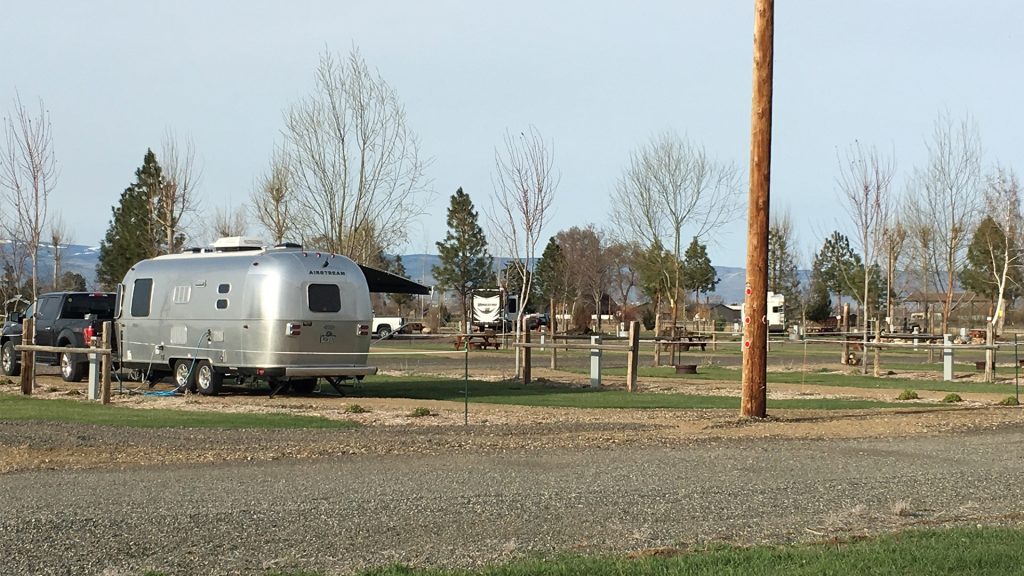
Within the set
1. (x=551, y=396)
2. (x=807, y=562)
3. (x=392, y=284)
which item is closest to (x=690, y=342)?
(x=392, y=284)

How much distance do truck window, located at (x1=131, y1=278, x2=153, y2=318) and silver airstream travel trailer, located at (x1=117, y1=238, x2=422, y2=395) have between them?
188 millimetres

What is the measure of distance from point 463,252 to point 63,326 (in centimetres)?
5261

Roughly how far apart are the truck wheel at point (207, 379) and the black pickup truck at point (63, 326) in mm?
4760

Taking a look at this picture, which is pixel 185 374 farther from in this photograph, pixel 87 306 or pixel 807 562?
pixel 807 562

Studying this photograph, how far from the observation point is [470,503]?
30.1 feet

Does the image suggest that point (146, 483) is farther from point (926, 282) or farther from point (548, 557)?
point (926, 282)

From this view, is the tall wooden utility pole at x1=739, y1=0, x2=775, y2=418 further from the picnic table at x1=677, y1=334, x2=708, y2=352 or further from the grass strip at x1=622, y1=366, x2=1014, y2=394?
the picnic table at x1=677, y1=334, x2=708, y2=352

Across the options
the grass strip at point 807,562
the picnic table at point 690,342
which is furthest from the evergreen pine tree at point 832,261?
the grass strip at point 807,562

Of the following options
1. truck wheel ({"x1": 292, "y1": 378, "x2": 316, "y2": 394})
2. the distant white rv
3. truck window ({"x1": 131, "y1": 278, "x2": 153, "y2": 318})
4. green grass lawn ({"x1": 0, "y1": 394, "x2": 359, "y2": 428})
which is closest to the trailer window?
truck wheel ({"x1": 292, "y1": 378, "x2": 316, "y2": 394})

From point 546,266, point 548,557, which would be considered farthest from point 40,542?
point 546,266

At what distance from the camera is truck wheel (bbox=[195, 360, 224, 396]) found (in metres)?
21.8

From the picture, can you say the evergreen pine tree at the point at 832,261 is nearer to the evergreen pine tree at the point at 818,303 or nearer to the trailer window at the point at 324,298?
the evergreen pine tree at the point at 818,303

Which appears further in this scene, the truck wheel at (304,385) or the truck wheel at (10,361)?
the truck wheel at (10,361)

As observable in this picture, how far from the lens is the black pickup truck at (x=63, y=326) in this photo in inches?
1030
